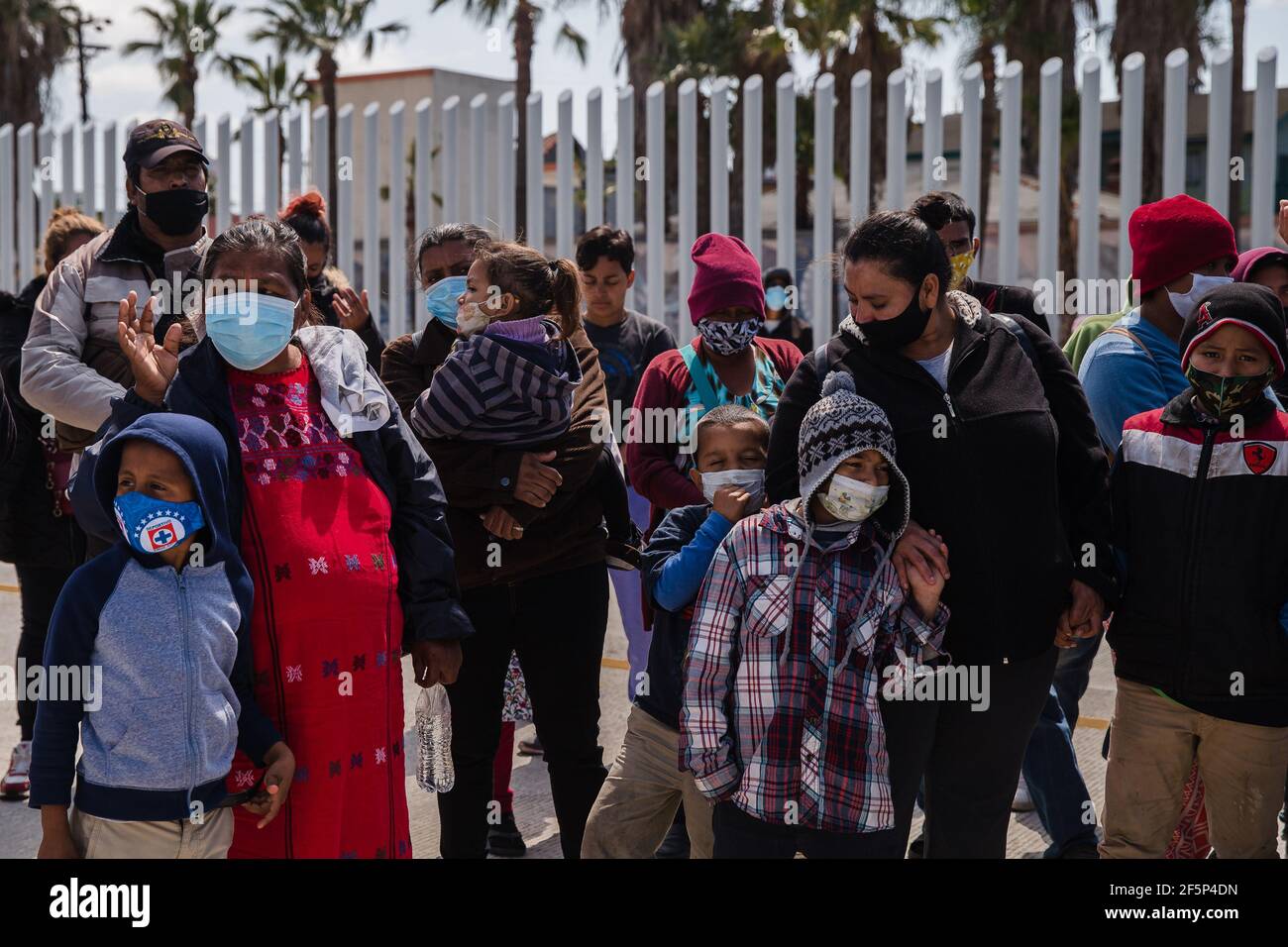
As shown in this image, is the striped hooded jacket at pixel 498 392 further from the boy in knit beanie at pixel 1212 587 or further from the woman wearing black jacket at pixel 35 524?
the woman wearing black jacket at pixel 35 524

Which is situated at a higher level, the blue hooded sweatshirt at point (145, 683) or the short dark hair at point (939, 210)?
the short dark hair at point (939, 210)

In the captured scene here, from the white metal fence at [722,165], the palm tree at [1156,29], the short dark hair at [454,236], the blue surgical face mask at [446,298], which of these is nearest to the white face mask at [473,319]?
the blue surgical face mask at [446,298]

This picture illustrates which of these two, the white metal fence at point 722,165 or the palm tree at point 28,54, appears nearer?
the white metal fence at point 722,165

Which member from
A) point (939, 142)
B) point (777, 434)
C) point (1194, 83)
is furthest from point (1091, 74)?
point (1194, 83)

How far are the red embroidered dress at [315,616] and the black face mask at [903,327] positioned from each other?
1.18 meters

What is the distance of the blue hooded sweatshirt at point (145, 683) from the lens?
9.11ft

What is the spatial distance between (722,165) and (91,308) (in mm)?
7222

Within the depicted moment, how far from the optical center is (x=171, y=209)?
402cm

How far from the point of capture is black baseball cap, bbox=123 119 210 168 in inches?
158

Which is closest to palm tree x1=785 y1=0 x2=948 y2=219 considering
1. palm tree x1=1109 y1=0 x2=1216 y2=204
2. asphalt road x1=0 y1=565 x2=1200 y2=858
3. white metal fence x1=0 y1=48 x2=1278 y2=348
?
palm tree x1=1109 y1=0 x2=1216 y2=204

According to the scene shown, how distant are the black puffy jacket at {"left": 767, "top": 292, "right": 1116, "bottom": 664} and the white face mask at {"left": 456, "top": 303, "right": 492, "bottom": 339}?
3.06 feet

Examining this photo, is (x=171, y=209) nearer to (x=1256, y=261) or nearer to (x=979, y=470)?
(x=979, y=470)

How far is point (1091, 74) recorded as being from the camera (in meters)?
9.29

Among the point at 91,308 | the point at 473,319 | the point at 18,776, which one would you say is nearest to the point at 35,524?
the point at 18,776
